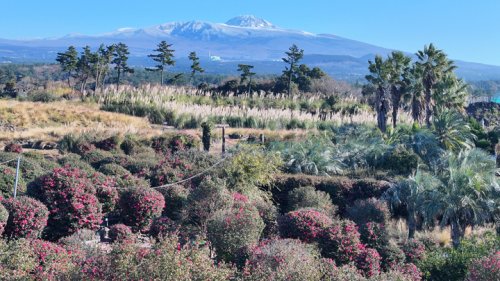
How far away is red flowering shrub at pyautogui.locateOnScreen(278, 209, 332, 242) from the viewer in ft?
31.7

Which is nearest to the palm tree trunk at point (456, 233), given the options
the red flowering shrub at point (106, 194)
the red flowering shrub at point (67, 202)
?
the red flowering shrub at point (106, 194)

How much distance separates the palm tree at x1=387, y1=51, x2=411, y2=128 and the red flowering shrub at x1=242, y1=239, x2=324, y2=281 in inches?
830

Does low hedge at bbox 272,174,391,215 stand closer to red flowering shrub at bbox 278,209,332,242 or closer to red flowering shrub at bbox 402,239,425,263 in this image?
red flowering shrub at bbox 402,239,425,263

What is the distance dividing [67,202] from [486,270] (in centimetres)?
693

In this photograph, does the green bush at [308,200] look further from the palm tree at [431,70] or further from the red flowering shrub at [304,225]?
the palm tree at [431,70]

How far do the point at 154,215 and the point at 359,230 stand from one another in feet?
12.7

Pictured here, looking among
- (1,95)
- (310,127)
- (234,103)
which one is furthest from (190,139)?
(1,95)

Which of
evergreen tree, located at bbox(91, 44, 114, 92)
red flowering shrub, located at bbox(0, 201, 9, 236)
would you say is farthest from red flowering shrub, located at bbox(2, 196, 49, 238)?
evergreen tree, located at bbox(91, 44, 114, 92)

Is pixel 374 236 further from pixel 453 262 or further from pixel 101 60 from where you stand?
pixel 101 60

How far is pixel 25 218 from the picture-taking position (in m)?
9.52

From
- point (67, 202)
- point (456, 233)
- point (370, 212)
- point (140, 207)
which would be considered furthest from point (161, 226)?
point (456, 233)

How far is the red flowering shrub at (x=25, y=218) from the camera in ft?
31.1

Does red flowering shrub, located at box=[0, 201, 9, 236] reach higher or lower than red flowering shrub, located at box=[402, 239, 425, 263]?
higher

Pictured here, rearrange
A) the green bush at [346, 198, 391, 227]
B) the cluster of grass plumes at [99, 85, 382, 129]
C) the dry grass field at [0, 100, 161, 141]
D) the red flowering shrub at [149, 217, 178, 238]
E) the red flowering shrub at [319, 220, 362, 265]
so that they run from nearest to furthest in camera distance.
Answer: the red flowering shrub at [319, 220, 362, 265]
the red flowering shrub at [149, 217, 178, 238]
the green bush at [346, 198, 391, 227]
the dry grass field at [0, 100, 161, 141]
the cluster of grass plumes at [99, 85, 382, 129]
